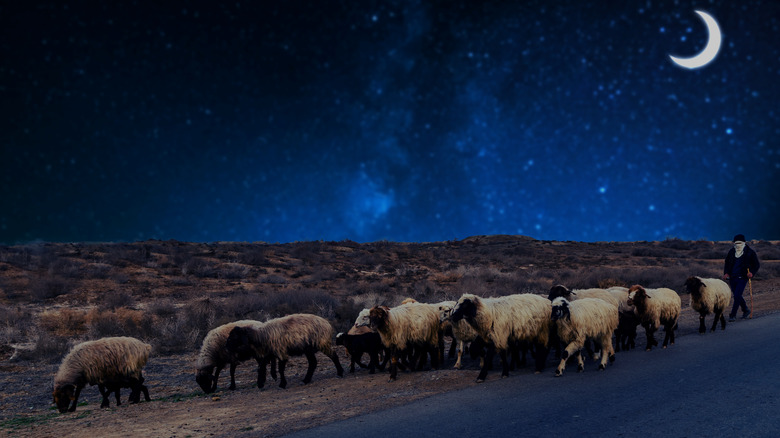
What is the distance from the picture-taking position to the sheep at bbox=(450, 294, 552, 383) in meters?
9.59

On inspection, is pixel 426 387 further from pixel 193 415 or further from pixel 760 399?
pixel 760 399

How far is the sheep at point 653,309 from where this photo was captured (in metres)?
11.5

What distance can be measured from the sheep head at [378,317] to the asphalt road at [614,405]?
7.95 feet

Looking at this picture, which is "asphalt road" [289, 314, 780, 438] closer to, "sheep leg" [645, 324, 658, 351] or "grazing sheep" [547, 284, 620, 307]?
"sheep leg" [645, 324, 658, 351]

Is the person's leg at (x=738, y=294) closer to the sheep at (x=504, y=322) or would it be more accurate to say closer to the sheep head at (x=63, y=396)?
the sheep at (x=504, y=322)

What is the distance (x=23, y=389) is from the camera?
10.9 m

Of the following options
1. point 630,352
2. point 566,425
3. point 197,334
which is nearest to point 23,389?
point 197,334

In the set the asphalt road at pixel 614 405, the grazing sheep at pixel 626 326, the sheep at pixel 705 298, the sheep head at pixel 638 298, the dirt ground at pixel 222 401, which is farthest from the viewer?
the sheep at pixel 705 298

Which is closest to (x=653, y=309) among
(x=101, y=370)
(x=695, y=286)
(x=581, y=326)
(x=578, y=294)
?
(x=578, y=294)

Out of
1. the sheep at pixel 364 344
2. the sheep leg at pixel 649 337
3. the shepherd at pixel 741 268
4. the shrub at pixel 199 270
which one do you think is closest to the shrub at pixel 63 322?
the sheep at pixel 364 344

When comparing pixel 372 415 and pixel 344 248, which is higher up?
pixel 344 248

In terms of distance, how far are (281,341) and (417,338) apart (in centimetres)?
286

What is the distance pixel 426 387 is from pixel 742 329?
9506mm

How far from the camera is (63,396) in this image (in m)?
8.99
